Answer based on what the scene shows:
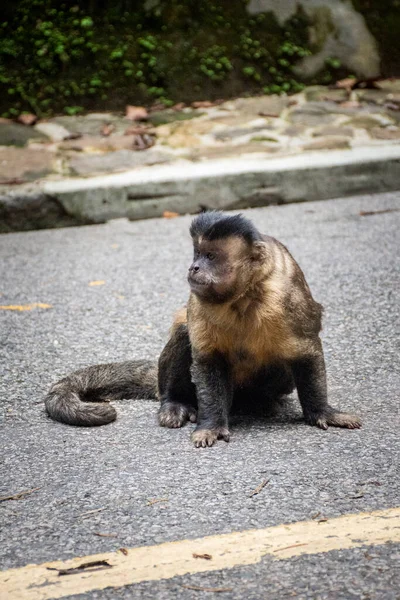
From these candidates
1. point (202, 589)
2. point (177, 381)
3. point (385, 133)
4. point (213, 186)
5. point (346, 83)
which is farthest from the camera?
point (346, 83)

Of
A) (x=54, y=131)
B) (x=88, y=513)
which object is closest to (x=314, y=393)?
(x=88, y=513)

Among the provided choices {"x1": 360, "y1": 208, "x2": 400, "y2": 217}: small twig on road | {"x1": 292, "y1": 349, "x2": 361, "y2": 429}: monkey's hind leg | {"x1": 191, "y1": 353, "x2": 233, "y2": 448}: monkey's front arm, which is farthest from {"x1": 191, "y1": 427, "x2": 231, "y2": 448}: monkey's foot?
{"x1": 360, "y1": 208, "x2": 400, "y2": 217}: small twig on road

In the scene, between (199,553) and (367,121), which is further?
(367,121)

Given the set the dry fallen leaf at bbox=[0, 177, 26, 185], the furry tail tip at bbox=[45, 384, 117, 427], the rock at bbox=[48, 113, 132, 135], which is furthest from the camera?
the rock at bbox=[48, 113, 132, 135]

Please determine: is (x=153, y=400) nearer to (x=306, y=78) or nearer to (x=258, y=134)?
(x=258, y=134)

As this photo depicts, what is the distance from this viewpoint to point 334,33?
453 inches

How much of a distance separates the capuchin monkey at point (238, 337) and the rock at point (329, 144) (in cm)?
592

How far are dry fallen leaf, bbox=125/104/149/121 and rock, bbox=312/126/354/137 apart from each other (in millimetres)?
2115

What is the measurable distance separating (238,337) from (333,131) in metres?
6.82

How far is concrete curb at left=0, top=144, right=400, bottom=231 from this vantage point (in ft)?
28.5

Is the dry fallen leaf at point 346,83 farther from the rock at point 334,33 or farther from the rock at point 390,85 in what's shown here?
the rock at point 390,85

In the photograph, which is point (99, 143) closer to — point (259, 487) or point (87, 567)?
point (259, 487)

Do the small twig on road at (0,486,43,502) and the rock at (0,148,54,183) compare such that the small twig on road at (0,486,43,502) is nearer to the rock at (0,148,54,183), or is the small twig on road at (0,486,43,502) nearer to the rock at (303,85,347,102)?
the rock at (0,148,54,183)

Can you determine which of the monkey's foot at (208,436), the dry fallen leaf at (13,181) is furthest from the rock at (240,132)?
the monkey's foot at (208,436)
